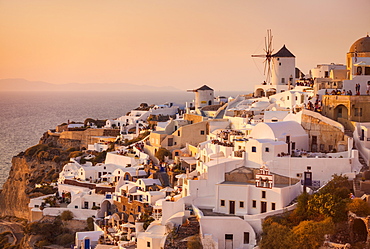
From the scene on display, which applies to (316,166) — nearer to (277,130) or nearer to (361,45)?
(277,130)

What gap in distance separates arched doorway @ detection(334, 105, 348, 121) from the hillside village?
5 cm

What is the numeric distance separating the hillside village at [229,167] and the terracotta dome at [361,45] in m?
0.07

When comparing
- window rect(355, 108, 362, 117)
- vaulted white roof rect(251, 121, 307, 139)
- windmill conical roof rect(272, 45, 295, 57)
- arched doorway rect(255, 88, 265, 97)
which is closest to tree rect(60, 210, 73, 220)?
vaulted white roof rect(251, 121, 307, 139)

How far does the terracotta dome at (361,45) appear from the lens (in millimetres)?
34250

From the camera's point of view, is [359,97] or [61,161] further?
[61,161]

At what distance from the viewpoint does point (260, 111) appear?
36.6 m

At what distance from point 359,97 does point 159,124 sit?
15.6m

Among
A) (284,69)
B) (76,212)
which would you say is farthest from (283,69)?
(76,212)

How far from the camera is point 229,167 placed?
2703 centimetres

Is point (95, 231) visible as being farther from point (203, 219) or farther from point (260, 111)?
point (260, 111)

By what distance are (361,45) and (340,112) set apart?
6115 mm

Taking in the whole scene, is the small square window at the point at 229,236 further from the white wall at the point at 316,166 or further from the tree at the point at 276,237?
the white wall at the point at 316,166

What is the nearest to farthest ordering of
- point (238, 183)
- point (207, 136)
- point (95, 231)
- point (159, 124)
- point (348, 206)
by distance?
1. point (348, 206)
2. point (238, 183)
3. point (95, 231)
4. point (207, 136)
5. point (159, 124)

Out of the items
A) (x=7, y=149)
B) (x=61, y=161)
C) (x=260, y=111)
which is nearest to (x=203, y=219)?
(x=260, y=111)
